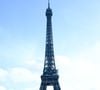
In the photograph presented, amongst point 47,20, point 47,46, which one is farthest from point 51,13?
point 47,46

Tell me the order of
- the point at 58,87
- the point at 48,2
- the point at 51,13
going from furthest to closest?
the point at 48,2
the point at 51,13
the point at 58,87

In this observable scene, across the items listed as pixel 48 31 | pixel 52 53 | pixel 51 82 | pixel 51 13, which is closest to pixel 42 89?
pixel 51 82

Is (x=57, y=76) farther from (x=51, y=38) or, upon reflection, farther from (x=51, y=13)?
(x=51, y=13)

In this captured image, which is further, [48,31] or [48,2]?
[48,2]

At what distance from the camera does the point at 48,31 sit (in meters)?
146

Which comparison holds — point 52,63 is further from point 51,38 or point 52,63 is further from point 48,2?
point 48,2

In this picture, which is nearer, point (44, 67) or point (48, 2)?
point (44, 67)

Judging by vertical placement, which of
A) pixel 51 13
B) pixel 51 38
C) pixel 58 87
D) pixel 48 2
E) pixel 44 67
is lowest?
pixel 58 87

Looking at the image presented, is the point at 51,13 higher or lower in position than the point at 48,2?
lower

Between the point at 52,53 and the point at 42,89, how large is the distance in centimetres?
1765

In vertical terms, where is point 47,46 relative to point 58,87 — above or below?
above

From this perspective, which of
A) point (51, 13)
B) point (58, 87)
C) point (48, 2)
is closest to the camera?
point (58, 87)

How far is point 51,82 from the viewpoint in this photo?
468 feet

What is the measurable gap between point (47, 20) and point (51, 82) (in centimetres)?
2945
